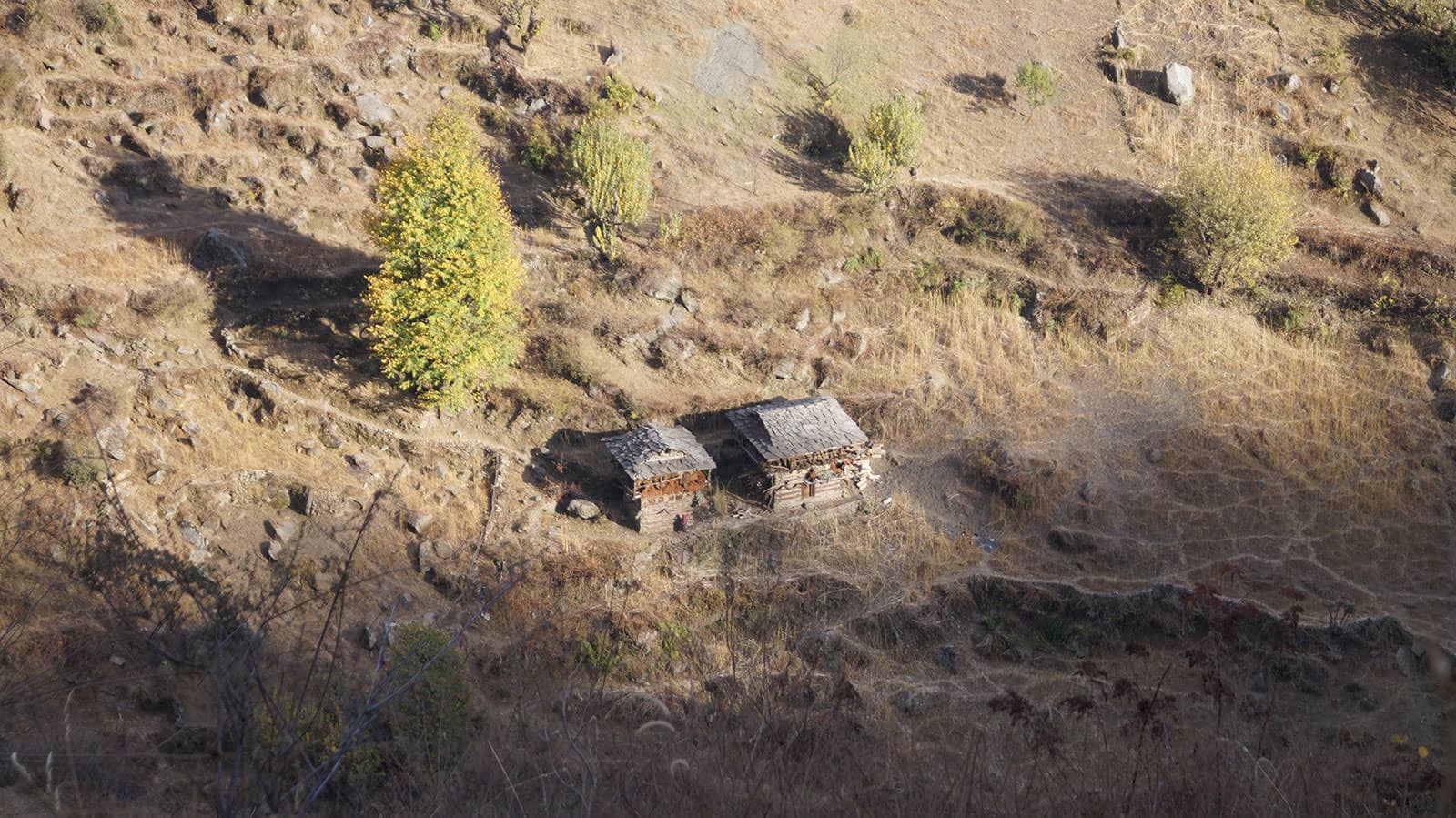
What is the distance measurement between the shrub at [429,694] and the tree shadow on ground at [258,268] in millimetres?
13593

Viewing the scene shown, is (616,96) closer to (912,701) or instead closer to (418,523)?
(418,523)

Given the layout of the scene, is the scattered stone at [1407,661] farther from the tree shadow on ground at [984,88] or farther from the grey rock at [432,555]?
the grey rock at [432,555]

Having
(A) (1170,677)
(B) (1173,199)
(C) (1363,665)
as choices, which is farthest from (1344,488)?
(B) (1173,199)

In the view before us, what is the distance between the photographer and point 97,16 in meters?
45.2

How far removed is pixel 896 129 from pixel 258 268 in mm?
26880

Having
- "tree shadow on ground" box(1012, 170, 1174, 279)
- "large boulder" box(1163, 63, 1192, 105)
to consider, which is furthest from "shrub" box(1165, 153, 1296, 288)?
"large boulder" box(1163, 63, 1192, 105)

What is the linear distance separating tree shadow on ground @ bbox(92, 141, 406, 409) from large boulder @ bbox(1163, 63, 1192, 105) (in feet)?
125

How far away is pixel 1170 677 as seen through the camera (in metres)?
34.4

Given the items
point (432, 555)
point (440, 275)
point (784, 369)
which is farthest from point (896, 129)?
point (432, 555)

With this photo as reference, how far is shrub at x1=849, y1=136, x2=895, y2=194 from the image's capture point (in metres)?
47.0

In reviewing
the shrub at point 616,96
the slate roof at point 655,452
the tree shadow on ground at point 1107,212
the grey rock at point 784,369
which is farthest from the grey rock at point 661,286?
the tree shadow on ground at point 1107,212

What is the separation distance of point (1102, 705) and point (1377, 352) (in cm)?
2253

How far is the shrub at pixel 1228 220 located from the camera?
4450cm

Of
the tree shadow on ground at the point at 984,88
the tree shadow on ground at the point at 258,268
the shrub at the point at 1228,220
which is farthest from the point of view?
the tree shadow on ground at the point at 984,88
